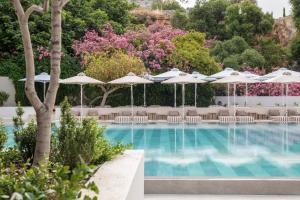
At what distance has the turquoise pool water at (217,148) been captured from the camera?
12.1 metres

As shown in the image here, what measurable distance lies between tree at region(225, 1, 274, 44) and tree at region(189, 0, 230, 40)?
6.56 feet

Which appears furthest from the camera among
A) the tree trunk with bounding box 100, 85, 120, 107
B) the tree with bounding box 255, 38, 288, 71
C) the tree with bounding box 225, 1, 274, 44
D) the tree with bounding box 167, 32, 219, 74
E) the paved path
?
the tree with bounding box 225, 1, 274, 44

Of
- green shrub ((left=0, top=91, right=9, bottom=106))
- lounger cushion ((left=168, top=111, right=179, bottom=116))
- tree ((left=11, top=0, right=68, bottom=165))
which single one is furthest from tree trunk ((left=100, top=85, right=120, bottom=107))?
tree ((left=11, top=0, right=68, bottom=165))

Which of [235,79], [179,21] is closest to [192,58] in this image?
[235,79]

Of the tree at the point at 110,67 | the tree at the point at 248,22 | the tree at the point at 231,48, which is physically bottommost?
the tree at the point at 110,67

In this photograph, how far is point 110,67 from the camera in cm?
2542

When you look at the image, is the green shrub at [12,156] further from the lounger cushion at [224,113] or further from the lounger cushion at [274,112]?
the lounger cushion at [274,112]

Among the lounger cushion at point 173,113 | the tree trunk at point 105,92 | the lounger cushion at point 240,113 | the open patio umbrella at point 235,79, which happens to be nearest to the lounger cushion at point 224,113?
the lounger cushion at point 240,113

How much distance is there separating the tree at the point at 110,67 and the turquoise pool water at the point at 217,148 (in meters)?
4.63

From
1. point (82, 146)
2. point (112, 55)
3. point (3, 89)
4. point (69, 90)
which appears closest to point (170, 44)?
point (112, 55)

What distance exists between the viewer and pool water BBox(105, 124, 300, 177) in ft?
39.8

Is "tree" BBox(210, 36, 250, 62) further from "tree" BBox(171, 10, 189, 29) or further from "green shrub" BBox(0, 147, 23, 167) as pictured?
"green shrub" BBox(0, 147, 23, 167)

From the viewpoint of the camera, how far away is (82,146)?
6.26 metres

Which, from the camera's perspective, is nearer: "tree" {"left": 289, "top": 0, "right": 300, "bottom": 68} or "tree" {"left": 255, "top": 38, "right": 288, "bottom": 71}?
"tree" {"left": 289, "top": 0, "right": 300, "bottom": 68}
